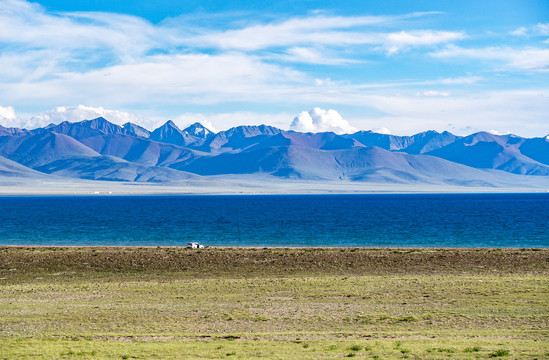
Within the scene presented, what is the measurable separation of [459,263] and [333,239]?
84.3ft

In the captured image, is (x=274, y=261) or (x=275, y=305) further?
(x=274, y=261)

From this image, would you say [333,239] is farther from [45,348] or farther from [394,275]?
[45,348]

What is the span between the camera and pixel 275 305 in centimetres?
2558

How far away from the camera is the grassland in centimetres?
1755

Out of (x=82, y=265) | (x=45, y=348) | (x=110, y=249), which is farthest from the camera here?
(x=110, y=249)

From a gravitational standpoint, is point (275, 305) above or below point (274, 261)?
above

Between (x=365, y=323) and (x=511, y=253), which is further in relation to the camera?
(x=511, y=253)

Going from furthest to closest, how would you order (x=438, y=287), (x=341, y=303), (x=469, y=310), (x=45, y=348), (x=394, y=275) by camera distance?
1. (x=394, y=275)
2. (x=438, y=287)
3. (x=341, y=303)
4. (x=469, y=310)
5. (x=45, y=348)

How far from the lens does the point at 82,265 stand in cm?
4103

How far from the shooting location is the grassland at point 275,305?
17.5 m

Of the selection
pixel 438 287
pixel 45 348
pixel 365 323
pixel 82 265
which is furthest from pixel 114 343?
pixel 82 265

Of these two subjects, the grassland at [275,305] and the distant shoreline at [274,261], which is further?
the distant shoreline at [274,261]

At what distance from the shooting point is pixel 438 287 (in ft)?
98.1

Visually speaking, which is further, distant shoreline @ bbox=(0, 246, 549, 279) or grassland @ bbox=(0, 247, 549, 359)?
distant shoreline @ bbox=(0, 246, 549, 279)
